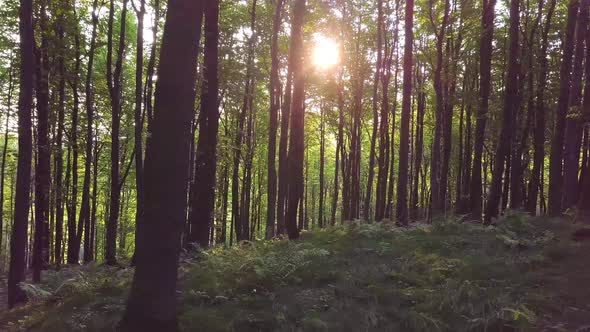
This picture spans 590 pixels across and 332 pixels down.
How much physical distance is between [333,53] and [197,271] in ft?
68.0

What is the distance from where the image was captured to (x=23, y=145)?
9836 mm

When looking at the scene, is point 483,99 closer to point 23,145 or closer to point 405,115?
point 405,115

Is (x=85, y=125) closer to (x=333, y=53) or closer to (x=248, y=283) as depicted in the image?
(x=333, y=53)

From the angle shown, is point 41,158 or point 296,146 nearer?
point 296,146

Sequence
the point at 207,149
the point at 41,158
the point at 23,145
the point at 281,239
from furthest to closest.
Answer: the point at 41,158 < the point at 281,239 < the point at 207,149 < the point at 23,145

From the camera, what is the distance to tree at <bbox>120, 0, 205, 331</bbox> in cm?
499

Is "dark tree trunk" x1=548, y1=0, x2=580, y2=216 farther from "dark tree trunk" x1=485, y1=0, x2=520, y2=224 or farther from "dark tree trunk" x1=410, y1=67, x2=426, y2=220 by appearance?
"dark tree trunk" x1=410, y1=67, x2=426, y2=220

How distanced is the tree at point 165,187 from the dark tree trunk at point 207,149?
18.0ft

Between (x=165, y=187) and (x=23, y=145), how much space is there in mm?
6749

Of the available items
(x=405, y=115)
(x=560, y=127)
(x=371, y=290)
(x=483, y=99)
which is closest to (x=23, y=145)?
(x=371, y=290)

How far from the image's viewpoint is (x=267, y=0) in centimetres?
2292

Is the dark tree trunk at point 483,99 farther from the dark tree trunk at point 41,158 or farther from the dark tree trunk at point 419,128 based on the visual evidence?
the dark tree trunk at point 41,158

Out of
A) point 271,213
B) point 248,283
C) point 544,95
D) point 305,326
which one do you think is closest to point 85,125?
point 271,213

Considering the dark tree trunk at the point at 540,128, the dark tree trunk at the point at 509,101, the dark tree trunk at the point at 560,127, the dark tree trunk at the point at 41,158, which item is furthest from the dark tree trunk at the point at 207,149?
the dark tree trunk at the point at 540,128
